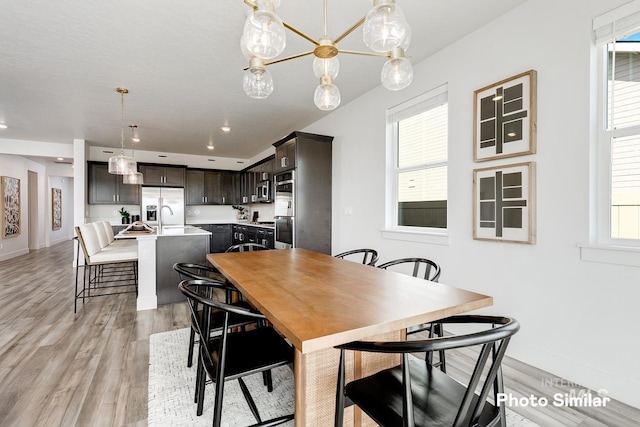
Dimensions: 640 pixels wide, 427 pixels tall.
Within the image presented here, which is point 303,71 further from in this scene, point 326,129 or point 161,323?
point 161,323

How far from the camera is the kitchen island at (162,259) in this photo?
344 centimetres

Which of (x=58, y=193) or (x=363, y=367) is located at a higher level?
(x=58, y=193)

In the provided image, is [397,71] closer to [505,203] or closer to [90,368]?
[505,203]

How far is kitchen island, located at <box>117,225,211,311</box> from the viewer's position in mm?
3436

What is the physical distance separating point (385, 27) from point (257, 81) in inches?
29.4

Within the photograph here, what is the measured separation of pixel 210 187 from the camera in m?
7.58

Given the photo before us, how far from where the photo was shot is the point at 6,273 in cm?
520

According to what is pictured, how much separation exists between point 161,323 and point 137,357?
0.73 meters

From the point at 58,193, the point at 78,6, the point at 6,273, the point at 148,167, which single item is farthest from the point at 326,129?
the point at 58,193

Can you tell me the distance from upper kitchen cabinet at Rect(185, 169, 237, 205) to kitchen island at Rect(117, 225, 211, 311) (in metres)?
3.83

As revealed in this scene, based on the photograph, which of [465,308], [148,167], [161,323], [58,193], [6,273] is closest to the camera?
[465,308]

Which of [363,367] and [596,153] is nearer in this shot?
[363,367]

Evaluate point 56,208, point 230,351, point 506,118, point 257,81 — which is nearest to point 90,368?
point 230,351

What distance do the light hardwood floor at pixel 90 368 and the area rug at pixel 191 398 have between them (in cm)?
7
